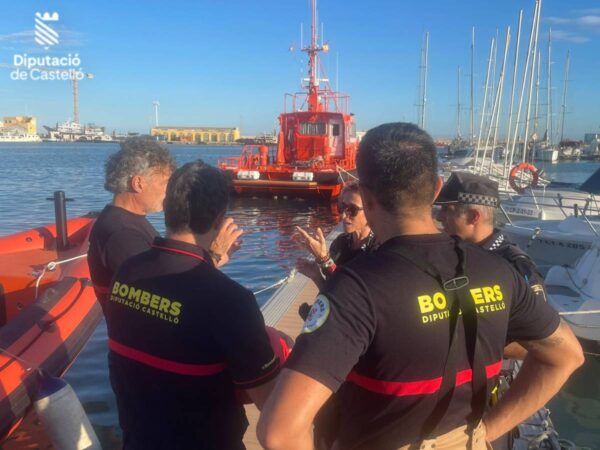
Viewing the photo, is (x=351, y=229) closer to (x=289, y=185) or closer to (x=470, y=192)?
(x=470, y=192)

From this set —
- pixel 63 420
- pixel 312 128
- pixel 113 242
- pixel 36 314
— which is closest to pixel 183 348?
pixel 113 242

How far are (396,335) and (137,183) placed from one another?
1.79m

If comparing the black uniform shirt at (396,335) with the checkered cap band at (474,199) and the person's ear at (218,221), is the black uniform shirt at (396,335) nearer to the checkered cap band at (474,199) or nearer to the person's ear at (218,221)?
the person's ear at (218,221)

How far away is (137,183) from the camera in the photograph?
2623mm

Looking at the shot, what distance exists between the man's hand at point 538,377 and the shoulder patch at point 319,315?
0.73 meters

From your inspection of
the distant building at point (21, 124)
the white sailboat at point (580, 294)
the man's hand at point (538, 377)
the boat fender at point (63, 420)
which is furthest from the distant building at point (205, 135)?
the man's hand at point (538, 377)

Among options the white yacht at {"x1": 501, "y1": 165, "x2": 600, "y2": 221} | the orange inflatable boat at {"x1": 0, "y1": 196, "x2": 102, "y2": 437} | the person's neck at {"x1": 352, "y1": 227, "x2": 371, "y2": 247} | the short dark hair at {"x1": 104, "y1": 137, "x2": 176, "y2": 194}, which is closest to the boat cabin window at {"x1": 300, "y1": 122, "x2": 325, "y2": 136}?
the white yacht at {"x1": 501, "y1": 165, "x2": 600, "y2": 221}

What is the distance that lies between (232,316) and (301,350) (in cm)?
40

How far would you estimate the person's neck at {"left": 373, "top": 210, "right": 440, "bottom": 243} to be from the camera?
1357 millimetres

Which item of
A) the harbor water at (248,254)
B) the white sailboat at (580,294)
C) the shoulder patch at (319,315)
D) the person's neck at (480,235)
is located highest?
the shoulder patch at (319,315)

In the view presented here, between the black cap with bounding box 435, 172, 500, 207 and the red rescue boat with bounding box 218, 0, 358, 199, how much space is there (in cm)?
1636

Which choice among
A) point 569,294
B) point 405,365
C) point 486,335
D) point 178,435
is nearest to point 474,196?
point 486,335

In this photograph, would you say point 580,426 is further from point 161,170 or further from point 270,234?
point 270,234

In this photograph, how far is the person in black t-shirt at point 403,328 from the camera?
1.20m
